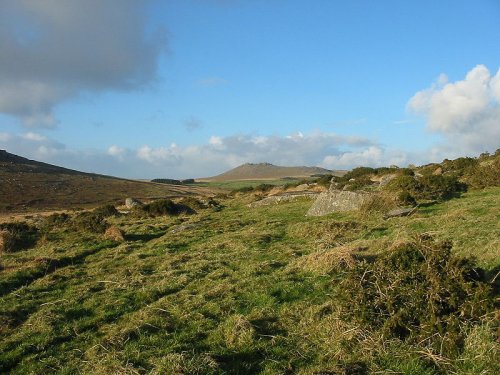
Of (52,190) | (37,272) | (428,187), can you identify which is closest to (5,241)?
(37,272)

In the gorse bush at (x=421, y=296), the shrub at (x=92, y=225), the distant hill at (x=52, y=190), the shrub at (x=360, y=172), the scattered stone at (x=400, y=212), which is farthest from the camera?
the distant hill at (x=52, y=190)

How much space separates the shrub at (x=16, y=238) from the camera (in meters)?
20.9

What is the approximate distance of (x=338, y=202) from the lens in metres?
23.4

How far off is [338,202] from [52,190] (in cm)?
7657

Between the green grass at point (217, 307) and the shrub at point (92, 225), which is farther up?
the shrub at point (92, 225)

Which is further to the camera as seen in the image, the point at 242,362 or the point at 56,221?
the point at 56,221

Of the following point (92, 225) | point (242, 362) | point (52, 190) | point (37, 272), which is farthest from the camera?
point (52, 190)

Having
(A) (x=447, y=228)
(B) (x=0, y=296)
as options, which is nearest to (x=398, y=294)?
(A) (x=447, y=228)

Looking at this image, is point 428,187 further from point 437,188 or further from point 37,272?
point 37,272

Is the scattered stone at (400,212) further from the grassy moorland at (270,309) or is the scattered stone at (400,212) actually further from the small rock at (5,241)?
the small rock at (5,241)

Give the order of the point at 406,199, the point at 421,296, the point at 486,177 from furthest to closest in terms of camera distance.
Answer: the point at 486,177 → the point at 406,199 → the point at 421,296

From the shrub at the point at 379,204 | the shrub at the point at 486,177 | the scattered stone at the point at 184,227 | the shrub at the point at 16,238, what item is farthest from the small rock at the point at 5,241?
the shrub at the point at 486,177

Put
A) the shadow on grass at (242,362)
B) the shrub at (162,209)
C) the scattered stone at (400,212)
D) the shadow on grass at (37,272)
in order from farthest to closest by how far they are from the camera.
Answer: the shrub at (162,209)
the scattered stone at (400,212)
the shadow on grass at (37,272)
the shadow on grass at (242,362)

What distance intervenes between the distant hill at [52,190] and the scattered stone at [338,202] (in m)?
46.7
